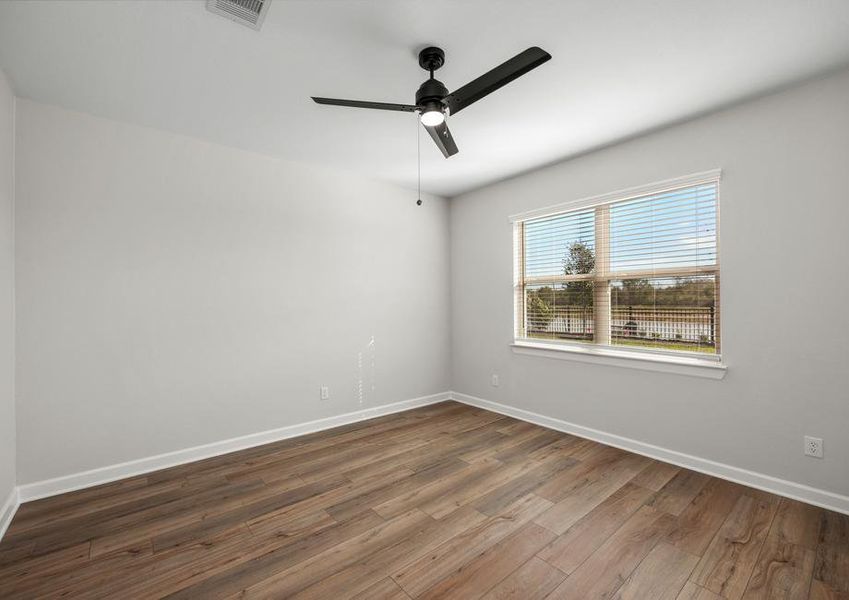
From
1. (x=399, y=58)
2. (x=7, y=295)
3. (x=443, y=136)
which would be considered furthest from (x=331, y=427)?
(x=399, y=58)

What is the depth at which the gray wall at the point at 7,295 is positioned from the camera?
230cm

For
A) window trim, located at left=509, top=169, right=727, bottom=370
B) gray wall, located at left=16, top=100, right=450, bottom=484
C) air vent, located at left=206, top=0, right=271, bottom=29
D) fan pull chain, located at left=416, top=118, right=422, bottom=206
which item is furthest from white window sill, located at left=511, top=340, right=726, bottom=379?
air vent, located at left=206, top=0, right=271, bottom=29

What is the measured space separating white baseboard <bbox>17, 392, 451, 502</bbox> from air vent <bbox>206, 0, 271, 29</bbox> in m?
2.99

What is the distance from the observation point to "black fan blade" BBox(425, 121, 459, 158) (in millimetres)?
2176

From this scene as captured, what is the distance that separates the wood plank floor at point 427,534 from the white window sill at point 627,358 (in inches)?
28.8

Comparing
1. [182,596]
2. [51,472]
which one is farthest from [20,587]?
[51,472]

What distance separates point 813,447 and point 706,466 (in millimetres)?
624

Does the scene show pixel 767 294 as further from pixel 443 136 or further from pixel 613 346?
pixel 443 136

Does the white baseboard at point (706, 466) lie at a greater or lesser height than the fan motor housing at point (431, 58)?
lesser

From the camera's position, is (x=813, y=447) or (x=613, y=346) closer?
(x=813, y=447)

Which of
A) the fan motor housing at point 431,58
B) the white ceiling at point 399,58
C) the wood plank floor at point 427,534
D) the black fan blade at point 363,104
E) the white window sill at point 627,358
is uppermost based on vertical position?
the white ceiling at point 399,58

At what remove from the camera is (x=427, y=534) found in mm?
2146

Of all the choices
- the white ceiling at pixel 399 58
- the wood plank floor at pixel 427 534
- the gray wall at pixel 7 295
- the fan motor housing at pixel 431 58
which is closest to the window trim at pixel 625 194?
the white ceiling at pixel 399 58

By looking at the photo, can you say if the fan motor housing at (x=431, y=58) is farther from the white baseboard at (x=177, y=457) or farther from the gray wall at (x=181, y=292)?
the white baseboard at (x=177, y=457)
